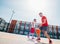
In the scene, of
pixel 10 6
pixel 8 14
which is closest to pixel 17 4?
pixel 10 6

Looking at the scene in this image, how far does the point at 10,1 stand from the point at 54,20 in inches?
70.8

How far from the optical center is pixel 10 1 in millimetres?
4043

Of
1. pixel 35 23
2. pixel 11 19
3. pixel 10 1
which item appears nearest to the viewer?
pixel 35 23

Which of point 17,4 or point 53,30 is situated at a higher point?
point 17,4

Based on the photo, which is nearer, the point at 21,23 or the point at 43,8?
the point at 43,8

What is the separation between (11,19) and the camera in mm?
4410

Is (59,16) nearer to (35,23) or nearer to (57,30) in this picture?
(57,30)

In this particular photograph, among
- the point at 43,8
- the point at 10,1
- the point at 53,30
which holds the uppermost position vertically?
the point at 10,1

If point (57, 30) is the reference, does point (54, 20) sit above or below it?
above

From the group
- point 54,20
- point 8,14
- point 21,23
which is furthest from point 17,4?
point 54,20

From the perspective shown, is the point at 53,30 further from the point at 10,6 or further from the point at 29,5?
the point at 10,6

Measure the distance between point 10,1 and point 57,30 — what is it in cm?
216

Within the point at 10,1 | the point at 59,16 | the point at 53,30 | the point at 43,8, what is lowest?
the point at 53,30

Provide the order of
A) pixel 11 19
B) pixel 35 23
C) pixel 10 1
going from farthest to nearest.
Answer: pixel 11 19, pixel 10 1, pixel 35 23
